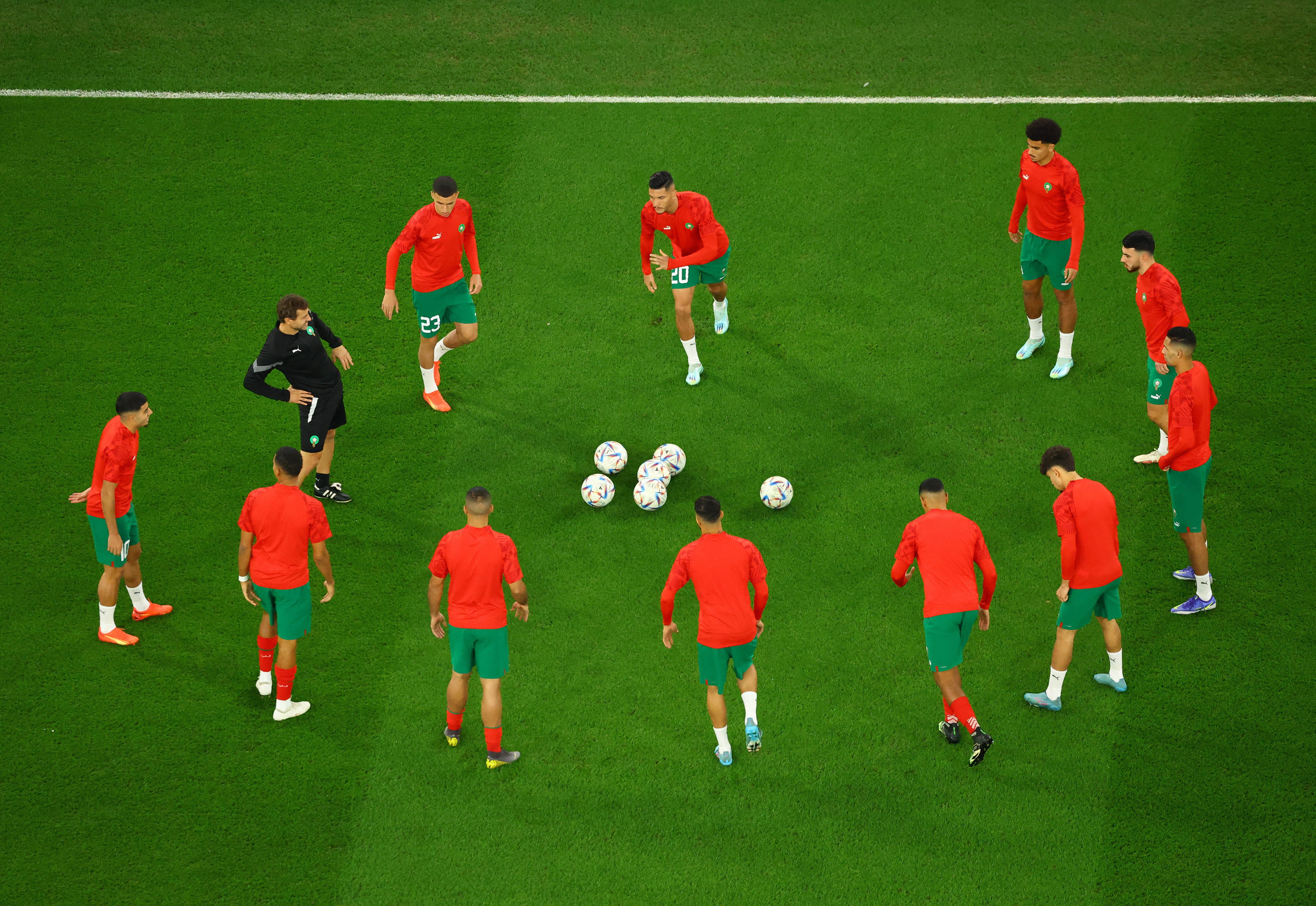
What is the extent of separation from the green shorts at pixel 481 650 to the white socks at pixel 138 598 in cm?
301

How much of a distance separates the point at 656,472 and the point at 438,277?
2.85 m

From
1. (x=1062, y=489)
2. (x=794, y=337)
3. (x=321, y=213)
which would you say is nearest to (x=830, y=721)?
(x=1062, y=489)

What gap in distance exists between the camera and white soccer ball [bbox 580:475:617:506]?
10.3 m

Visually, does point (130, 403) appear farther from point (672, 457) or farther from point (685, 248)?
point (685, 248)

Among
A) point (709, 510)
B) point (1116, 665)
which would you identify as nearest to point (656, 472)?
point (709, 510)

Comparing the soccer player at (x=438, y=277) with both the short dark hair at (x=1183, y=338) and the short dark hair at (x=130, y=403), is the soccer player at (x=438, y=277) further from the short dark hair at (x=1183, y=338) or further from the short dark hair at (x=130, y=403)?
the short dark hair at (x=1183, y=338)

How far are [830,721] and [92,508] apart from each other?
19.5 ft

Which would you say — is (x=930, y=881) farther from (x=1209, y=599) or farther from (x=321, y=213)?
(x=321, y=213)

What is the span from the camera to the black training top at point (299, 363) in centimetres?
971

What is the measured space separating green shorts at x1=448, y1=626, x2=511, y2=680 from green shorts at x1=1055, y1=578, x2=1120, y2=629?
406 centimetres

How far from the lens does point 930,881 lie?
7801 mm

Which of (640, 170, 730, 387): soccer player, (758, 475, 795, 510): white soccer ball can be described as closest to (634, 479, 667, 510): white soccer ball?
(758, 475, 795, 510): white soccer ball

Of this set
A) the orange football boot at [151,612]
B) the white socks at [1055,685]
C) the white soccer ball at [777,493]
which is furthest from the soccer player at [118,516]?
the white socks at [1055,685]

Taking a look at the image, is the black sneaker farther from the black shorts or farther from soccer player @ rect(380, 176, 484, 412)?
soccer player @ rect(380, 176, 484, 412)
